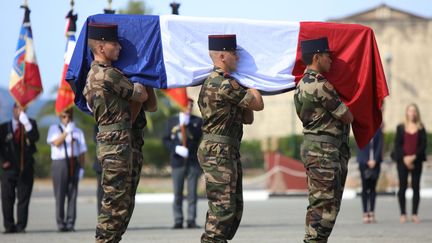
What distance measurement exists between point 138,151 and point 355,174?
21.0 metres

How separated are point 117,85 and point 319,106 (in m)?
2.11

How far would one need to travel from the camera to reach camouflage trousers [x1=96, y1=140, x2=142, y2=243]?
1037 cm

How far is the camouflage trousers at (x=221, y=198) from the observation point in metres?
10.3

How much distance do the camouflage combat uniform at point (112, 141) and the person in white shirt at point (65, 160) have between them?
627cm

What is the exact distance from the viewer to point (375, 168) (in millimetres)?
18344

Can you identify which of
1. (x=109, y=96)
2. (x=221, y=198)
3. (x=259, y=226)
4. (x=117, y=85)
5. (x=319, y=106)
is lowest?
(x=259, y=226)

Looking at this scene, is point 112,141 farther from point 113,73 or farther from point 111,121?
point 113,73

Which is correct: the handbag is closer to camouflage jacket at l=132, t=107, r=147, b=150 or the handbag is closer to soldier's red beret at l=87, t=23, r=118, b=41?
camouflage jacket at l=132, t=107, r=147, b=150

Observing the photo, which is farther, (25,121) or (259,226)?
(259,226)

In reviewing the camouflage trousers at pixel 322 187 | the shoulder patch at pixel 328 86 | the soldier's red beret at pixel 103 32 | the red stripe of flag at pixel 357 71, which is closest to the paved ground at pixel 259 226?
the red stripe of flag at pixel 357 71

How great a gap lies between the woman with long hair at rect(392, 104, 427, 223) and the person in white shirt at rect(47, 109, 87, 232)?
572 centimetres

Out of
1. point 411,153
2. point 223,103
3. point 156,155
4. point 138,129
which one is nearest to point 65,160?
point 411,153

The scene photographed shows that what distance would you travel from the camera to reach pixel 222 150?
10445 mm

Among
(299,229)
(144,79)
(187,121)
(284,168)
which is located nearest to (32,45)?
(187,121)
